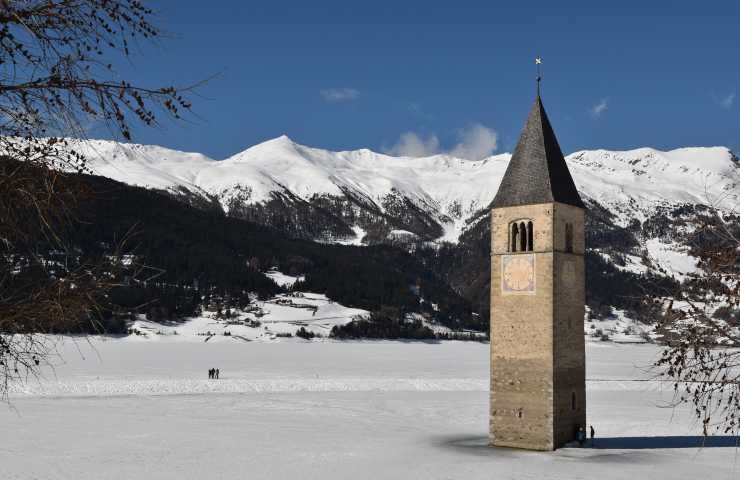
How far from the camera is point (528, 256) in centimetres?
4219

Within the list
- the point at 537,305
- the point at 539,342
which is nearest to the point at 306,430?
the point at 539,342

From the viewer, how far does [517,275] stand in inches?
1667

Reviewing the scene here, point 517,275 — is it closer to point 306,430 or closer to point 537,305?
point 537,305

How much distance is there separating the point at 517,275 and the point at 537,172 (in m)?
5.71

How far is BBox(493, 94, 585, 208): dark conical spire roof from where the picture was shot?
42.8m

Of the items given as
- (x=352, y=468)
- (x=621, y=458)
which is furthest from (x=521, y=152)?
(x=352, y=468)

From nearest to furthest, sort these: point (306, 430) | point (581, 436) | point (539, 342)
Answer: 1. point (539, 342)
2. point (581, 436)
3. point (306, 430)

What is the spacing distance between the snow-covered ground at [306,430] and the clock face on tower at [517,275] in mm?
8011

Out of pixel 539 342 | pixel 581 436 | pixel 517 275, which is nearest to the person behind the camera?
pixel 539 342

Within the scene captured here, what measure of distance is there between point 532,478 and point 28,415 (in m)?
28.8

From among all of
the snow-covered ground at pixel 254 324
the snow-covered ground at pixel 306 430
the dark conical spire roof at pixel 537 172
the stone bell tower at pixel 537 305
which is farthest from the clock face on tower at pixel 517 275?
the snow-covered ground at pixel 254 324

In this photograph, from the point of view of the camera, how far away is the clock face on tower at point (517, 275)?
4175cm

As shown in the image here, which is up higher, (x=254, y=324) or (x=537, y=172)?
(x=537, y=172)

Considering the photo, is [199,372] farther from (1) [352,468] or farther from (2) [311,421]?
(1) [352,468]
